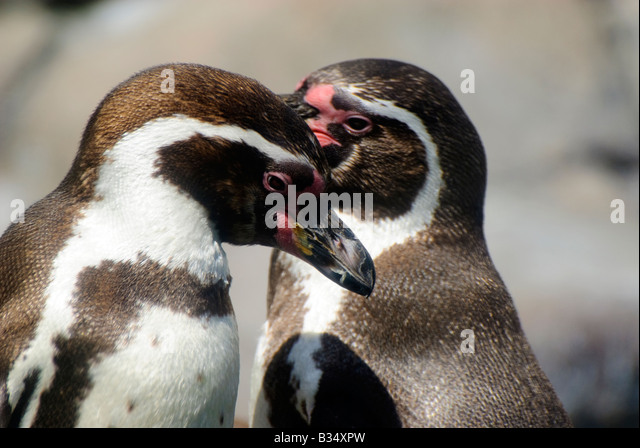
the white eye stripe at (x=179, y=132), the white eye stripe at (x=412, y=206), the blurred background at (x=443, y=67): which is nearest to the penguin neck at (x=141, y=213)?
the white eye stripe at (x=179, y=132)

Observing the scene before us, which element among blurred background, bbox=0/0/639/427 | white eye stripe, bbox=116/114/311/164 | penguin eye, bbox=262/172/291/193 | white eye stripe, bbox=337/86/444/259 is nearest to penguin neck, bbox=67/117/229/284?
white eye stripe, bbox=116/114/311/164

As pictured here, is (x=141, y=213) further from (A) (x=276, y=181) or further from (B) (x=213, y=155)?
(A) (x=276, y=181)

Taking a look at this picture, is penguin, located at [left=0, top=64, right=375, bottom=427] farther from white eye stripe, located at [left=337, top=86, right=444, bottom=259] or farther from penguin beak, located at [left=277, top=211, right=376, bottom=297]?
white eye stripe, located at [left=337, top=86, right=444, bottom=259]

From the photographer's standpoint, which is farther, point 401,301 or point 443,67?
point 443,67

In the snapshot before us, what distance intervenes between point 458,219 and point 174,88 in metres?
1.24

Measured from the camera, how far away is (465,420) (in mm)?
2479

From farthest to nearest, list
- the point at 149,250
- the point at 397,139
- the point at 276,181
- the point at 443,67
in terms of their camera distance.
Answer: the point at 443,67 < the point at 397,139 < the point at 276,181 < the point at 149,250

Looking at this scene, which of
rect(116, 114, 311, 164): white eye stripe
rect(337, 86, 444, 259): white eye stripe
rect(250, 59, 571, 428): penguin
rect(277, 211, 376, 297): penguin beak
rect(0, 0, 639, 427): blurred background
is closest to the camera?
rect(116, 114, 311, 164): white eye stripe

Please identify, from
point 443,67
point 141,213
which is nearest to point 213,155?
point 141,213

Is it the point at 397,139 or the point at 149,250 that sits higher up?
the point at 397,139

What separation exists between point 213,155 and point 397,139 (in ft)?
3.25

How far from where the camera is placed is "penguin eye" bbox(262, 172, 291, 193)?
1.99 meters

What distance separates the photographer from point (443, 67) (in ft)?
25.5

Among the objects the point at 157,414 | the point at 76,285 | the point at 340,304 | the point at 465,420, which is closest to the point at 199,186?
the point at 76,285
